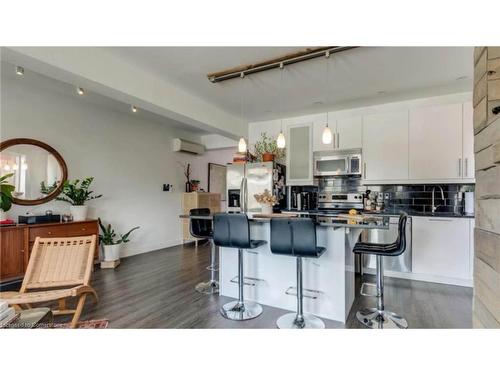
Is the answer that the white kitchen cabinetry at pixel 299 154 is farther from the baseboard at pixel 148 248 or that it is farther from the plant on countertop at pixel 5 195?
the plant on countertop at pixel 5 195

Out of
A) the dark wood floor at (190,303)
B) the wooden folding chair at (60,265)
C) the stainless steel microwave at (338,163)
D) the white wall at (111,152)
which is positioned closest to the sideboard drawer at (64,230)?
the white wall at (111,152)

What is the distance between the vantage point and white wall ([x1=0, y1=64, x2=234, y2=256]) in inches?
143

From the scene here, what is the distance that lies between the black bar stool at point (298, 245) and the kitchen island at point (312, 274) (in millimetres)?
149

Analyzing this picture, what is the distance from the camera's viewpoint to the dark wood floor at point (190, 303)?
2307mm

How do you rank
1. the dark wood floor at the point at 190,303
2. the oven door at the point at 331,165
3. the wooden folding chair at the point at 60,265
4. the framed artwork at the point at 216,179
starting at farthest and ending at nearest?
the framed artwork at the point at 216,179
the oven door at the point at 331,165
the dark wood floor at the point at 190,303
the wooden folding chair at the point at 60,265

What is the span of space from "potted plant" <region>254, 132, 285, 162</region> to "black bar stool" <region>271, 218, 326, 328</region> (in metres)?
2.58

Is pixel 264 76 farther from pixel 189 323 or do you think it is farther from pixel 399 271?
pixel 399 271

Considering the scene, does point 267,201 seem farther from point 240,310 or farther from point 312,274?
point 240,310

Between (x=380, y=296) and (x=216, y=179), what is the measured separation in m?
5.51

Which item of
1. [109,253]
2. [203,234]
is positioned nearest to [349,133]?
[203,234]

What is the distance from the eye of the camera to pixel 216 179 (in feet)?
23.9

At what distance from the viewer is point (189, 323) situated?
2289mm
